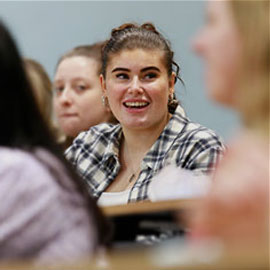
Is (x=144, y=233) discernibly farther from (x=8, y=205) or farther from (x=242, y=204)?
(x=242, y=204)

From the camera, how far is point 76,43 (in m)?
2.35

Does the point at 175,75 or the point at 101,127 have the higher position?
the point at 175,75

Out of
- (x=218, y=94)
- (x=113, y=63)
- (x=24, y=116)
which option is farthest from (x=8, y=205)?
(x=113, y=63)

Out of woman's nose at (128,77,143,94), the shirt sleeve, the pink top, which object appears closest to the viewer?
the pink top

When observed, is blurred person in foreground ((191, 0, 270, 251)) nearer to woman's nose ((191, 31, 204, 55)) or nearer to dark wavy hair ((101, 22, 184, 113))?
woman's nose ((191, 31, 204, 55))

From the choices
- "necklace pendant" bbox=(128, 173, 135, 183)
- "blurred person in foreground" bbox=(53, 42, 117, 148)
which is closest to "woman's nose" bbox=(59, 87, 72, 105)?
"blurred person in foreground" bbox=(53, 42, 117, 148)

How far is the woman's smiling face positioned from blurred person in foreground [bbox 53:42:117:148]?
0.31 m

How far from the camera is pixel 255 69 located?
0.58 meters

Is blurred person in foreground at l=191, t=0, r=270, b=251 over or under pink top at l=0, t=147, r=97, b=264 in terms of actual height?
over

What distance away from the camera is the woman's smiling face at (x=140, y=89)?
1592 millimetres

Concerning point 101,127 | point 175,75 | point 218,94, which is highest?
point 218,94

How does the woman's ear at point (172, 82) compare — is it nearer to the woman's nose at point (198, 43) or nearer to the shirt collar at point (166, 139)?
the shirt collar at point (166, 139)

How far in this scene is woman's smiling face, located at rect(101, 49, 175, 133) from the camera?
1592mm

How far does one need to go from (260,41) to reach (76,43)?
1807 mm
